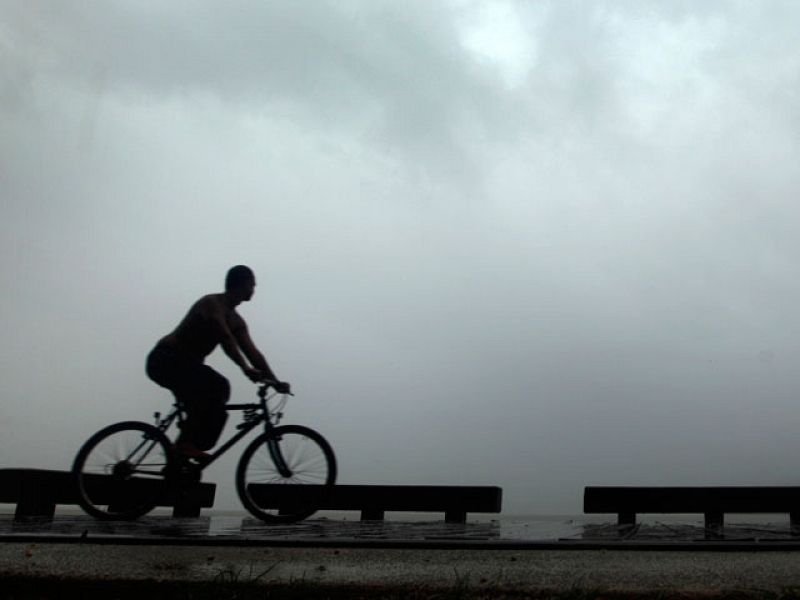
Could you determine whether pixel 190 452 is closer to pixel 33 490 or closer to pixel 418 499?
pixel 33 490

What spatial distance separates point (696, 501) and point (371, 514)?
11.5 ft

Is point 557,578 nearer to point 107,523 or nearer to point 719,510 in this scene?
point 107,523

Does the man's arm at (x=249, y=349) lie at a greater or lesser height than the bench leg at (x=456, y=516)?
greater

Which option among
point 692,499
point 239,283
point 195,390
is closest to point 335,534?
point 195,390

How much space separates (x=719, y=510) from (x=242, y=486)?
4.77 meters

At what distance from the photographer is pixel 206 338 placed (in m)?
7.31

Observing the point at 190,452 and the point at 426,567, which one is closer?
the point at 426,567

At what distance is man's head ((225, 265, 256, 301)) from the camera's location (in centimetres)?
747

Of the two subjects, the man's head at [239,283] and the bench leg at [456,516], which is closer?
the man's head at [239,283]

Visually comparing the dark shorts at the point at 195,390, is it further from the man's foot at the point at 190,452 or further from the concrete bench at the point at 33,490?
the concrete bench at the point at 33,490

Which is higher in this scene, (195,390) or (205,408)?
(195,390)

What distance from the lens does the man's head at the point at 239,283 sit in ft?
24.5

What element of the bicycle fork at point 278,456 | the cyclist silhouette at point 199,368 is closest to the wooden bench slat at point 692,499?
the bicycle fork at point 278,456

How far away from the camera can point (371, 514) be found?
10031 mm
